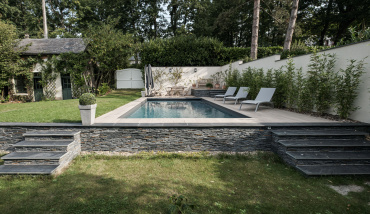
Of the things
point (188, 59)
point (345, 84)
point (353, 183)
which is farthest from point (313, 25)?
point (353, 183)

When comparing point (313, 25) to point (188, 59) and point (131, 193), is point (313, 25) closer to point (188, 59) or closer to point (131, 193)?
point (188, 59)

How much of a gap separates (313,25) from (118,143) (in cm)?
2639

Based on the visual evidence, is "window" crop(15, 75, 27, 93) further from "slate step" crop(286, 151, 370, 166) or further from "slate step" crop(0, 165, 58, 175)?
"slate step" crop(286, 151, 370, 166)

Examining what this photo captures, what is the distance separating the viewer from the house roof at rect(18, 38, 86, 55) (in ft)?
41.6

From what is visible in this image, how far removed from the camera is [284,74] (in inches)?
269

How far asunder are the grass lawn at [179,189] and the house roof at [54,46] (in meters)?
12.5

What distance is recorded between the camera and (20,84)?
13.1m

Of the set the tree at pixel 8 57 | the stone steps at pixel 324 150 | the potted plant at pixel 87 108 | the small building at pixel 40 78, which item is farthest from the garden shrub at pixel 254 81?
the tree at pixel 8 57

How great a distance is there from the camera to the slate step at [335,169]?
3.05 meters

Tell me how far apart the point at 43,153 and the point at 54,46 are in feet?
44.5

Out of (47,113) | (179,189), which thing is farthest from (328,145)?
(47,113)

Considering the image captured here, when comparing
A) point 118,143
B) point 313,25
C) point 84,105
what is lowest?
point 118,143

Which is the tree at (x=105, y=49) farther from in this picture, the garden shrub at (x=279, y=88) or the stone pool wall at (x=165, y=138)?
the garden shrub at (x=279, y=88)

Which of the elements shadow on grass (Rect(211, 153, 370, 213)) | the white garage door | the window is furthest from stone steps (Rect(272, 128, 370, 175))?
the white garage door
